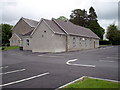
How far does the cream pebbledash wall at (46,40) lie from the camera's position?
2566 centimetres

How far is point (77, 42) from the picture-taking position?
3219 cm

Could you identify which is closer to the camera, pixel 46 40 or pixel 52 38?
pixel 52 38

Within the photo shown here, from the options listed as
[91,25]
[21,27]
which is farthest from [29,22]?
[91,25]

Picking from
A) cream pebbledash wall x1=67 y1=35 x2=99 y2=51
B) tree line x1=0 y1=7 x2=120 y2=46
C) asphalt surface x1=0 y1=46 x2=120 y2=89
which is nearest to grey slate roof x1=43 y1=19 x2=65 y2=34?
cream pebbledash wall x1=67 y1=35 x2=99 y2=51

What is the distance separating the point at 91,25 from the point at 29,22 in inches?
1200

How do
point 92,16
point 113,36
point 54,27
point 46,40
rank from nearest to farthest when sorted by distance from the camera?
1. point 46,40
2. point 54,27
3. point 113,36
4. point 92,16

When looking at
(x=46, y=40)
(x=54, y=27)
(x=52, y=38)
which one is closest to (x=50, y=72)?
(x=52, y=38)

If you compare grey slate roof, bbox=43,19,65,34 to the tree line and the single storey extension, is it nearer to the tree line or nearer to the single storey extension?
the single storey extension

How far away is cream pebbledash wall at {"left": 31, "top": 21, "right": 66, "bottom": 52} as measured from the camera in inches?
1010

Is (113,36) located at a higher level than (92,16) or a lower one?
lower

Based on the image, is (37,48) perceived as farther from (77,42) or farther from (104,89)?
(104,89)

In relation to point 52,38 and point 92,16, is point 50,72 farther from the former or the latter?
point 92,16

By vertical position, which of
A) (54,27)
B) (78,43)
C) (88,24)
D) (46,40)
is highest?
(88,24)

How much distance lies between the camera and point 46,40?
86.4ft
